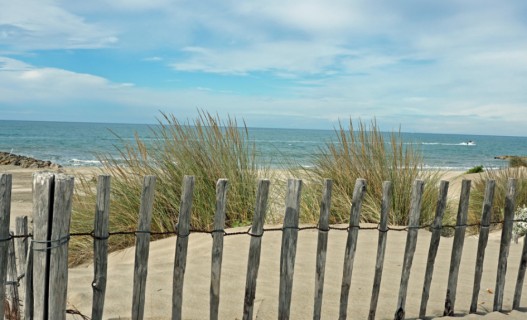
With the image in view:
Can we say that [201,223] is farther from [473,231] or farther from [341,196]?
[473,231]

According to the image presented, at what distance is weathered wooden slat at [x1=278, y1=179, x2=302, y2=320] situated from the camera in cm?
335

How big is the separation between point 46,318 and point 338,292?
261 centimetres

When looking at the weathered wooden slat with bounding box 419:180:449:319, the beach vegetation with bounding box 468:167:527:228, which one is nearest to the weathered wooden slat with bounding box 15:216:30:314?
the weathered wooden slat with bounding box 419:180:449:319

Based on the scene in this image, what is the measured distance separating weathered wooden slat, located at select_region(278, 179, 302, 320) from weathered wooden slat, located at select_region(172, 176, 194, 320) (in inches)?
24.3

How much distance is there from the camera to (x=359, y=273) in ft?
17.1

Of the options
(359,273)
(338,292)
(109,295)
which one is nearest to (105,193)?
(109,295)

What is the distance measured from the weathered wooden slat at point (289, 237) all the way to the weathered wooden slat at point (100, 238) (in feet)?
3.58

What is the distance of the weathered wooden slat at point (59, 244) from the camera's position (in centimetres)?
262

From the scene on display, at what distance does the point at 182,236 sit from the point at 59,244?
2.43ft

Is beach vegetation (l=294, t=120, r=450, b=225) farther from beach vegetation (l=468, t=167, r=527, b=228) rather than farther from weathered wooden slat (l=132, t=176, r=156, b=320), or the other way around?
weathered wooden slat (l=132, t=176, r=156, b=320)

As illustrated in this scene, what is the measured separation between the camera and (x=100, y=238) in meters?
2.95

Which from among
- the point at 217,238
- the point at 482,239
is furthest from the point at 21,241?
the point at 482,239

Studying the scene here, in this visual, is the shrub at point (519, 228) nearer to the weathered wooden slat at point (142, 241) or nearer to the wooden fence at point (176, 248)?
the wooden fence at point (176, 248)

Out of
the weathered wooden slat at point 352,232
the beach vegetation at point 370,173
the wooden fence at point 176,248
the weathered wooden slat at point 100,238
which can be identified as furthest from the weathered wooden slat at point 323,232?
the beach vegetation at point 370,173
